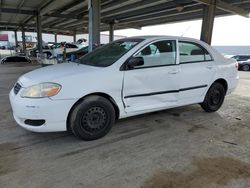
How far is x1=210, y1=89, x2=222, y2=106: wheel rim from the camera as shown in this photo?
466cm

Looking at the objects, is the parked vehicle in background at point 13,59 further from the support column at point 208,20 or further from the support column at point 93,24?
the support column at point 208,20

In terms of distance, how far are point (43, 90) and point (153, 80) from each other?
1.69 m

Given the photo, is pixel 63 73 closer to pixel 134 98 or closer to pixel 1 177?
pixel 134 98

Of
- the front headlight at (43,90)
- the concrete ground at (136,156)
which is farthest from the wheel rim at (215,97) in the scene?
the front headlight at (43,90)

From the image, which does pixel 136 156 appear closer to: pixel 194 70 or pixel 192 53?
pixel 194 70

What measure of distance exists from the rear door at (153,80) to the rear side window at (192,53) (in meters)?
0.18

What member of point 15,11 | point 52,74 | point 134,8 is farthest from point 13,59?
point 52,74

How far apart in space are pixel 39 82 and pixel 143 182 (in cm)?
185

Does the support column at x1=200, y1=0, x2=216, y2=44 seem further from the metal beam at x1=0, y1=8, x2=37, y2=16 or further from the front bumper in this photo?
the metal beam at x1=0, y1=8, x2=37, y2=16

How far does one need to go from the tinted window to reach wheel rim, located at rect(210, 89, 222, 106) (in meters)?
1.36

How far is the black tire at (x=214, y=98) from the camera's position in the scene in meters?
4.59

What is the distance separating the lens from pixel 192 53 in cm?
422

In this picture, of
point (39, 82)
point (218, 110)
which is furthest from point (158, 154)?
point (218, 110)

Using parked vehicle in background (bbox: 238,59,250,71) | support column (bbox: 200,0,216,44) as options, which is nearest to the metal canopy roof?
support column (bbox: 200,0,216,44)
